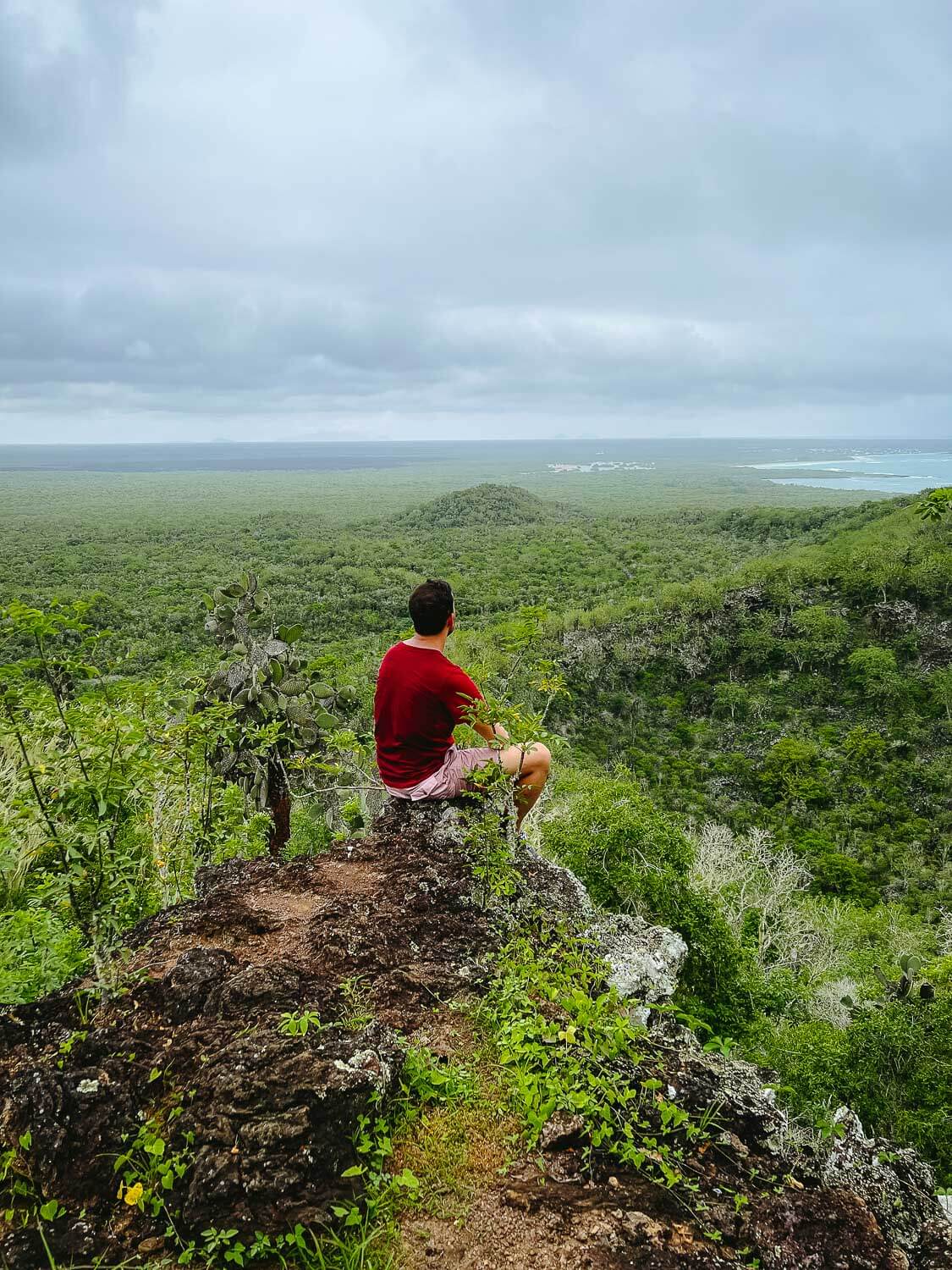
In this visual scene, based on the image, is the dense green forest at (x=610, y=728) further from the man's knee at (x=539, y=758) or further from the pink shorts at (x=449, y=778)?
the pink shorts at (x=449, y=778)

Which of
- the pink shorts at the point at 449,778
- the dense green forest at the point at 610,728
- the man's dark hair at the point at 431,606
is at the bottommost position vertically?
the dense green forest at the point at 610,728

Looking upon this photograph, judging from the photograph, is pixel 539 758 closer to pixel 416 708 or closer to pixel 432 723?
pixel 432 723

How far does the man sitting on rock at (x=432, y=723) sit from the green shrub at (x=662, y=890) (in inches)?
157

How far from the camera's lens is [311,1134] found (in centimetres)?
226

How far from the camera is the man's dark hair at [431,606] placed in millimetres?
4184

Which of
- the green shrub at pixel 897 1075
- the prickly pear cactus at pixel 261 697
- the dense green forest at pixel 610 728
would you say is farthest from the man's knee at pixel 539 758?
the green shrub at pixel 897 1075

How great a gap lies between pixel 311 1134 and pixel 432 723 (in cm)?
240

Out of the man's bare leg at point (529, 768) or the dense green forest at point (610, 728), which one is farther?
the man's bare leg at point (529, 768)

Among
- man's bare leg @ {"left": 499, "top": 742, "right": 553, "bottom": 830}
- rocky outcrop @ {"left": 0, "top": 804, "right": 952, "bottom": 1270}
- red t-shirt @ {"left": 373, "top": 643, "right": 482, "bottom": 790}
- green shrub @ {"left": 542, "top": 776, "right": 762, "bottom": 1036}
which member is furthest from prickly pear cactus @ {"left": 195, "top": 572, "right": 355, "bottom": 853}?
green shrub @ {"left": 542, "top": 776, "right": 762, "bottom": 1036}

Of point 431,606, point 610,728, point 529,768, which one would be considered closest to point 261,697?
point 431,606

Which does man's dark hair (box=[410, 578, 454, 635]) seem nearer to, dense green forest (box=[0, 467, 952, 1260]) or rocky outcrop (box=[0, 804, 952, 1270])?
dense green forest (box=[0, 467, 952, 1260])

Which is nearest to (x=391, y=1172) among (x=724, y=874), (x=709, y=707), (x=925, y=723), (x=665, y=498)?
(x=724, y=874)

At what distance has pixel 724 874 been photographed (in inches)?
858

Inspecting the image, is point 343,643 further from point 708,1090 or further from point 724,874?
point 708,1090
